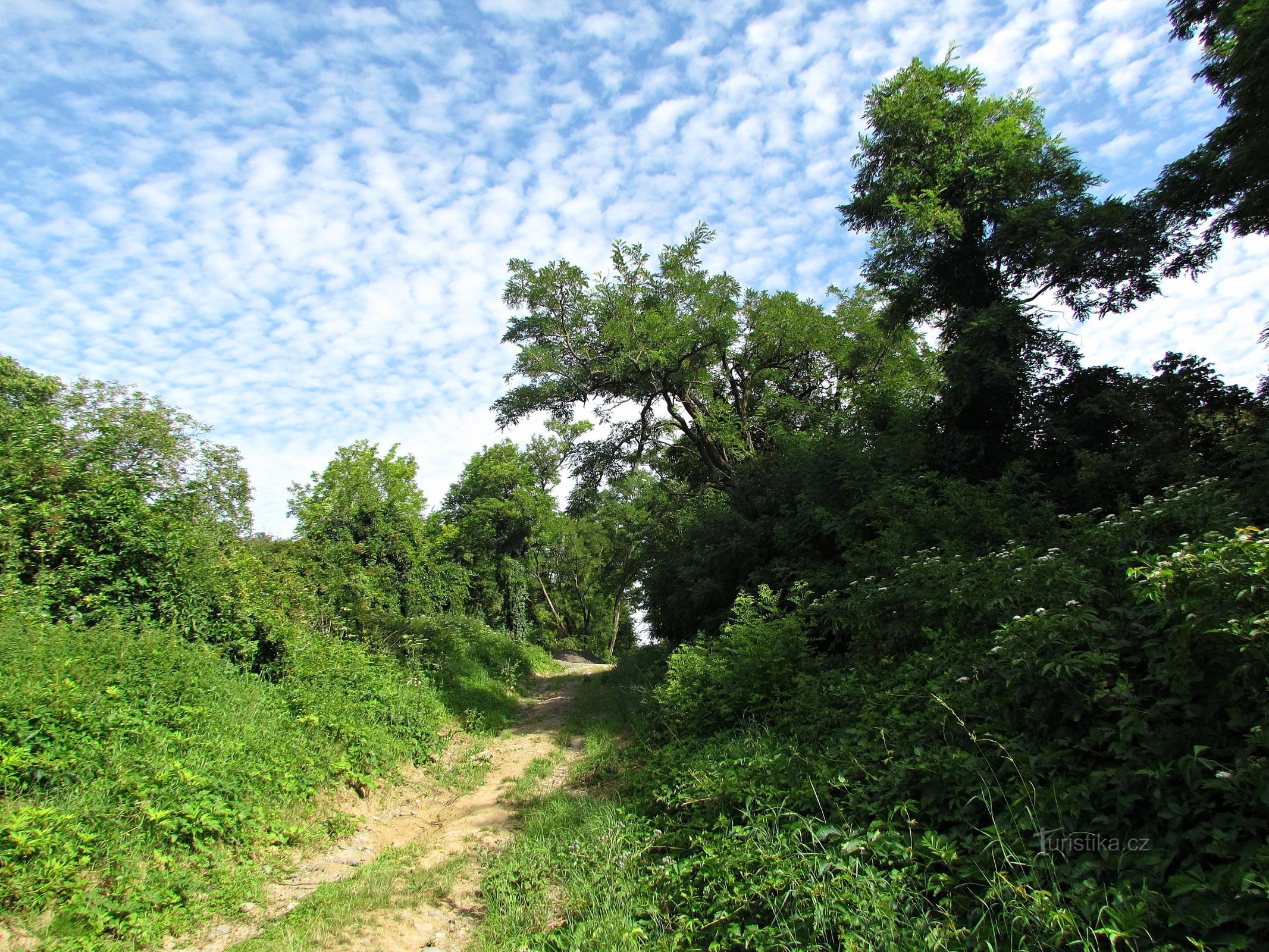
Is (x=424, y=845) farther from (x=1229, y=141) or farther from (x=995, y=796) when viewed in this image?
(x=1229, y=141)

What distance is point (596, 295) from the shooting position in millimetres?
19766

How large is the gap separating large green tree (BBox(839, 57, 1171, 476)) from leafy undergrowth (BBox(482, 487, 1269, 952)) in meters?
5.45

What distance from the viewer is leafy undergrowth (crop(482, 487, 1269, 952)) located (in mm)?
2547

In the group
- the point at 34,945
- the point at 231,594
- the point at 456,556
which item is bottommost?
the point at 34,945

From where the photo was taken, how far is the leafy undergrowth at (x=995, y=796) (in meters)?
2.55

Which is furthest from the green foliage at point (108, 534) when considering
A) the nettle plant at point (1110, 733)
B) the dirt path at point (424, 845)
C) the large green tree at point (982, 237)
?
the large green tree at point (982, 237)

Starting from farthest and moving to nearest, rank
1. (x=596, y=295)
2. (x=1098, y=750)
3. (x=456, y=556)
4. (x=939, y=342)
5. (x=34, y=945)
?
(x=456, y=556) → (x=596, y=295) → (x=939, y=342) → (x=34, y=945) → (x=1098, y=750)

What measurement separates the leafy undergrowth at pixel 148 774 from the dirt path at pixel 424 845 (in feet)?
0.84

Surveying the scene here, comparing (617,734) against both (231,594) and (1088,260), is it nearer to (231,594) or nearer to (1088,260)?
(231,594)

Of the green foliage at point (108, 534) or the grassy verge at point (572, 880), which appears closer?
the grassy verge at point (572, 880)

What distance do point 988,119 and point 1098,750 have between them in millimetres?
13908

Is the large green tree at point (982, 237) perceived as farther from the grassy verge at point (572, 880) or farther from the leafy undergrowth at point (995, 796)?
the grassy verge at point (572, 880)

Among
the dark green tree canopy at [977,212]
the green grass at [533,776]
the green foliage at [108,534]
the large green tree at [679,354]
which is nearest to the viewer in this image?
the green foliage at [108,534]

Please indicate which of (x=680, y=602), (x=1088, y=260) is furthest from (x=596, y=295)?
(x=1088, y=260)
